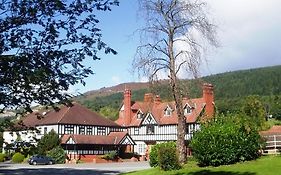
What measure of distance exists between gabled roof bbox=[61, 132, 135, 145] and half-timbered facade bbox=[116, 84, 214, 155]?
2782 mm

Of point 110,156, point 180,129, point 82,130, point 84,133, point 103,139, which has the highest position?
point 180,129

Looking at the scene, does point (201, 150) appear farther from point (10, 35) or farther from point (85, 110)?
point (85, 110)

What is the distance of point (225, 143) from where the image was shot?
25.4m

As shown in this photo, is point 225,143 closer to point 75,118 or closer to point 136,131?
point 75,118

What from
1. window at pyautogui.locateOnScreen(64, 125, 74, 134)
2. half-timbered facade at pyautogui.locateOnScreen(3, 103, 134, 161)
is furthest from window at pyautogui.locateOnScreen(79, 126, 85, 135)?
window at pyautogui.locateOnScreen(64, 125, 74, 134)

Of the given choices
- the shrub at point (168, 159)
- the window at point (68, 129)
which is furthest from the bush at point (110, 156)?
the shrub at point (168, 159)

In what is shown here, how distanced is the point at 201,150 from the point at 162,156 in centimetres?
275

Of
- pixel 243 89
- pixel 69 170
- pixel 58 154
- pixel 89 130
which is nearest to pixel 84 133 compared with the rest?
pixel 89 130

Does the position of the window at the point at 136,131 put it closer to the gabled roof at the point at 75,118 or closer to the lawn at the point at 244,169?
the gabled roof at the point at 75,118

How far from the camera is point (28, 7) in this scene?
6852mm

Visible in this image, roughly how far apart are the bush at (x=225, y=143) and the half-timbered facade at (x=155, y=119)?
3053cm

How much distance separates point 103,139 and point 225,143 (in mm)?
39303

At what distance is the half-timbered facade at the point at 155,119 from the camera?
193 feet

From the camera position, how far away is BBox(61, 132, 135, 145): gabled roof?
5916 centimetres
